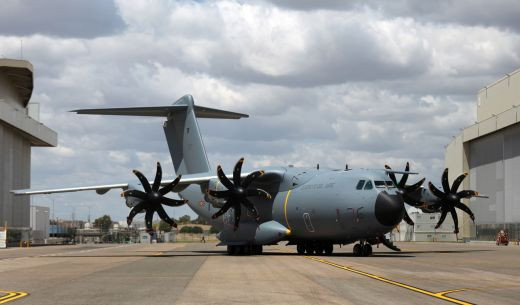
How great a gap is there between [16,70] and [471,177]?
179ft

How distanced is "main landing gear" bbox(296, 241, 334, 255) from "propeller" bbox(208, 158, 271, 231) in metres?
3.78

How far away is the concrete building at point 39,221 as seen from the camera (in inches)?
4091

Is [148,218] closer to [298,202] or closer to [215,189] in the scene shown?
[215,189]

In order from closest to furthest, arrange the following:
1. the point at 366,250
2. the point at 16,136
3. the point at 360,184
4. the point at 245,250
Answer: the point at 360,184 < the point at 366,250 < the point at 245,250 < the point at 16,136

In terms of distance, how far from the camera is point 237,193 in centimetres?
3666

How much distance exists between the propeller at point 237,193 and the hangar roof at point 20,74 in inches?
2180

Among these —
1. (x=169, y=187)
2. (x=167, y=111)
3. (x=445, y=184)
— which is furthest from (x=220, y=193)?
(x=445, y=184)

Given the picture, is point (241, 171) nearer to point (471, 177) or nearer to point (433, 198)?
point (433, 198)

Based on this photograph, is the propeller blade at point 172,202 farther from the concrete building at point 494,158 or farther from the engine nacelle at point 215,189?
the concrete building at point 494,158

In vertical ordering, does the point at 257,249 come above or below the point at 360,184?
below

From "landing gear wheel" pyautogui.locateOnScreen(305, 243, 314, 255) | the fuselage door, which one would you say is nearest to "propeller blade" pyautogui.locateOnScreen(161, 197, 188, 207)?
the fuselage door

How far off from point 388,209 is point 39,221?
85.2 m

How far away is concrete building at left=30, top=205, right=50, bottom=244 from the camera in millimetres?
103912

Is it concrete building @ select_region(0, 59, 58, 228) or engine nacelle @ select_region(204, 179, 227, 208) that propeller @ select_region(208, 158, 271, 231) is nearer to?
engine nacelle @ select_region(204, 179, 227, 208)
